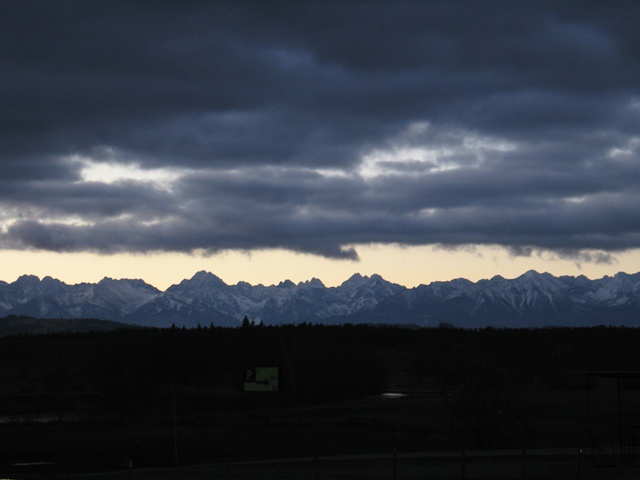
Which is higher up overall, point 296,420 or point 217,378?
point 296,420

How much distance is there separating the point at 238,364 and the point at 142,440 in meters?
97.0

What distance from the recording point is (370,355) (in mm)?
172750

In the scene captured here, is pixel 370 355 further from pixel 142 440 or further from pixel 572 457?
pixel 572 457

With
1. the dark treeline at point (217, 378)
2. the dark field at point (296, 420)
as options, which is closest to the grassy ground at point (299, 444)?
the dark field at point (296, 420)

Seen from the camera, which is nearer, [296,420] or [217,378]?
[296,420]

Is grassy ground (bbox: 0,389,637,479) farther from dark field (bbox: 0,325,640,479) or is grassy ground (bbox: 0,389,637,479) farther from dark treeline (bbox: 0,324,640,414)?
dark treeline (bbox: 0,324,640,414)

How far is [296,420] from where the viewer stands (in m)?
105

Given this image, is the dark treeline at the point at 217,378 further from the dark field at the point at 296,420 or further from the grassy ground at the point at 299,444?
the grassy ground at the point at 299,444

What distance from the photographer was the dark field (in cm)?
5653

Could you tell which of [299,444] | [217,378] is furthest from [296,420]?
[217,378]

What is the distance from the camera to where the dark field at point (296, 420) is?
5653 centimetres

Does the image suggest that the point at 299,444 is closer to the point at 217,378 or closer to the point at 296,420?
the point at 296,420

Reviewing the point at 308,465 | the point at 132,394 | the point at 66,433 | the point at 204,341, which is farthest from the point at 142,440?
the point at 204,341

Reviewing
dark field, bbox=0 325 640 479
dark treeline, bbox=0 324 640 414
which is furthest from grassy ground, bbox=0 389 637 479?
dark treeline, bbox=0 324 640 414
